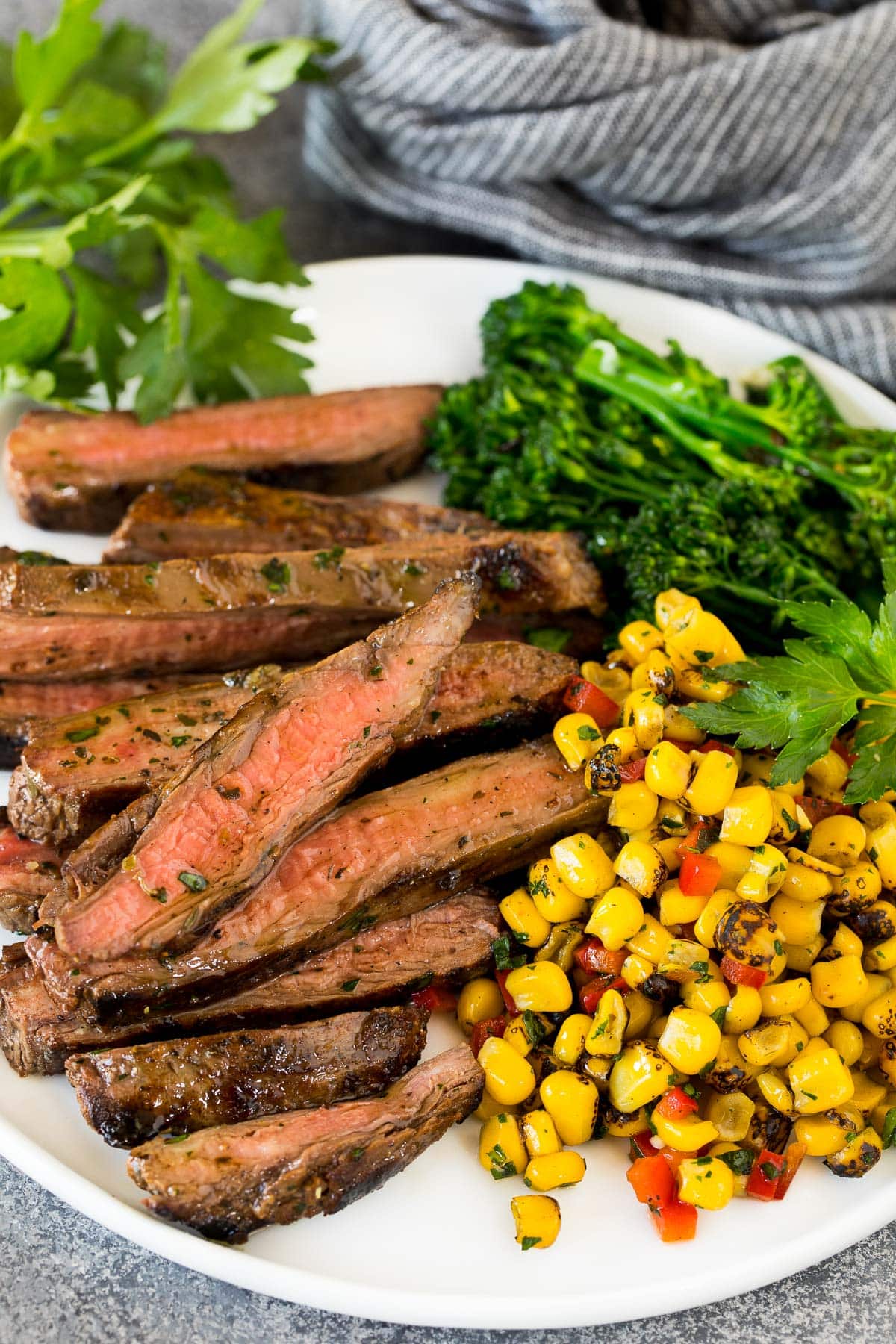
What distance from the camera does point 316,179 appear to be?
5.91m

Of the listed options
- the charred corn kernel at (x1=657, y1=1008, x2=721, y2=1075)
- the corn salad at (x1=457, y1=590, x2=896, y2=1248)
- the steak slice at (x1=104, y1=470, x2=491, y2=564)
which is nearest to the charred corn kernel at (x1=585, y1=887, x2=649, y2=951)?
the corn salad at (x1=457, y1=590, x2=896, y2=1248)

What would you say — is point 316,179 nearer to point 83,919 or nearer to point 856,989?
point 83,919

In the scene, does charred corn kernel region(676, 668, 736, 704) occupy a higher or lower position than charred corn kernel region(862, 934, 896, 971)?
higher

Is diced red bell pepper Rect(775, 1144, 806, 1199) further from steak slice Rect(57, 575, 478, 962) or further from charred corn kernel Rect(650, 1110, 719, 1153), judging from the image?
steak slice Rect(57, 575, 478, 962)

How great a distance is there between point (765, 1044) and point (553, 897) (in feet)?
2.13

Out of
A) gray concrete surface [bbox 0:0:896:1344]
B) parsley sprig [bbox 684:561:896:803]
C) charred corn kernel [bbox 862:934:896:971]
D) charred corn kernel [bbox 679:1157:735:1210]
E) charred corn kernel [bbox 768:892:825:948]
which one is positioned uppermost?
parsley sprig [bbox 684:561:896:803]

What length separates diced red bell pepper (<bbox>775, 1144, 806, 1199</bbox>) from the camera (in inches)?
118

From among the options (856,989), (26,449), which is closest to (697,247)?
(26,449)

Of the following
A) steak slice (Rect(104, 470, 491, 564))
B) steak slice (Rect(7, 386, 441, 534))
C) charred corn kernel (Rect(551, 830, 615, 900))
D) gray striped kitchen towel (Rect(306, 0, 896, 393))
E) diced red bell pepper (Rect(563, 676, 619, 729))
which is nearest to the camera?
charred corn kernel (Rect(551, 830, 615, 900))

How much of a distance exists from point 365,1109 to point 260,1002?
405 mm

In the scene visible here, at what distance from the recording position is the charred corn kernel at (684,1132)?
9.73 feet

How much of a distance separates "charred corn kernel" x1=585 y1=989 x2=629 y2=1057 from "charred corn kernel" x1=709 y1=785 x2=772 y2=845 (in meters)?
0.52

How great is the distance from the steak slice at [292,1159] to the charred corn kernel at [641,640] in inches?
53.0

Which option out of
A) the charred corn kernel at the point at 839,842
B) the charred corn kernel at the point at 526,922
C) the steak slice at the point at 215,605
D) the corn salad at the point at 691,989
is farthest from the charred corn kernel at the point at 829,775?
the steak slice at the point at 215,605
